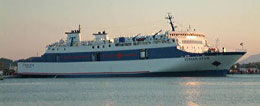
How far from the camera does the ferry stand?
74750mm

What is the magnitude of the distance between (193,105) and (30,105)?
36.5 ft

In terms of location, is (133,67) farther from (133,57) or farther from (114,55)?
(114,55)

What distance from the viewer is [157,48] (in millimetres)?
77625

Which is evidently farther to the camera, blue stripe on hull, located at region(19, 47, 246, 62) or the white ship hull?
blue stripe on hull, located at region(19, 47, 246, 62)

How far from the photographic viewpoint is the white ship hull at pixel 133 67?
74.2 meters

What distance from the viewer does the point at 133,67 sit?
80.4 meters

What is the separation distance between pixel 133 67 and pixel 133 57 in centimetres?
143

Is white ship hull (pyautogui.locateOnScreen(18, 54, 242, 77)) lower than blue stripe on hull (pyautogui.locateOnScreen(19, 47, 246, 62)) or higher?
lower

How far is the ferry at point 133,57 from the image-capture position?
74750 millimetres

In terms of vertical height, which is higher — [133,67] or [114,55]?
[114,55]

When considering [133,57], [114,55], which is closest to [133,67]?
[133,57]

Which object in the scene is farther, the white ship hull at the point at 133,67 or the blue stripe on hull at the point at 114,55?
the blue stripe on hull at the point at 114,55

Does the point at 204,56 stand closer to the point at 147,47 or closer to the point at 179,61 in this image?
the point at 179,61

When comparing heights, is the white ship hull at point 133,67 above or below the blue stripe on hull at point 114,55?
below
